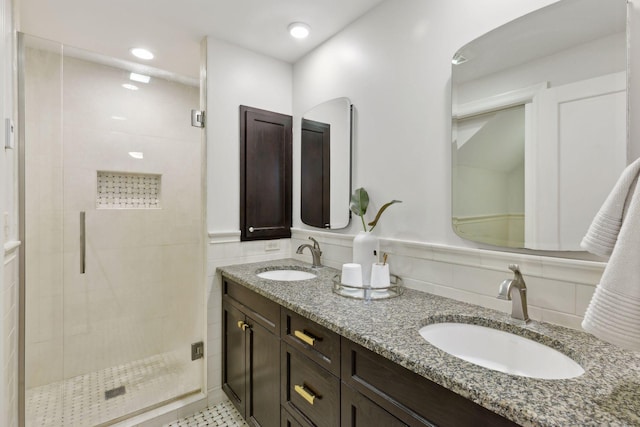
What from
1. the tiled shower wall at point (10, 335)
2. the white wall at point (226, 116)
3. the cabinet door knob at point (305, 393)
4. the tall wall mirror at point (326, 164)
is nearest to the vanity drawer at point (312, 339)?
the cabinet door knob at point (305, 393)

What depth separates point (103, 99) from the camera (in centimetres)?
213

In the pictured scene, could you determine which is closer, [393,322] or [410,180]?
[393,322]

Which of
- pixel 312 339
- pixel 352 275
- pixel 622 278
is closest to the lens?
pixel 622 278

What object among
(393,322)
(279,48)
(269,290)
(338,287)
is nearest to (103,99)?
(279,48)

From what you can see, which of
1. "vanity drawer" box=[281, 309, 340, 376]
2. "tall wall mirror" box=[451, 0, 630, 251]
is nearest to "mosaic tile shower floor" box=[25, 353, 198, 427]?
"vanity drawer" box=[281, 309, 340, 376]

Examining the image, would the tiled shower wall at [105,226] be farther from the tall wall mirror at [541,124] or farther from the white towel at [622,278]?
the white towel at [622,278]

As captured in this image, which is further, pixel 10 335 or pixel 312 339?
pixel 10 335

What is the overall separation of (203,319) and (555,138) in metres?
2.14

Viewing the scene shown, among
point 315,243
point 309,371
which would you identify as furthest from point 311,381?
point 315,243

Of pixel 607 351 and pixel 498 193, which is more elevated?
pixel 498 193

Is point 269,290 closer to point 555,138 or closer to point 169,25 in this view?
point 555,138

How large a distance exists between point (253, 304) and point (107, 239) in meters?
1.33

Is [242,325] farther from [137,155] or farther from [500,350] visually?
[137,155]

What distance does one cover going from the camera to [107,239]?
7.25 feet
